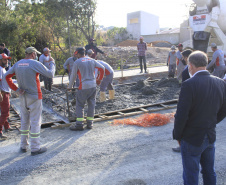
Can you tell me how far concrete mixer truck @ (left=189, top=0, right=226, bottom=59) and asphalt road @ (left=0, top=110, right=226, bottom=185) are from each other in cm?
747

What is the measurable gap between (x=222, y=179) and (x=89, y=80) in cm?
373

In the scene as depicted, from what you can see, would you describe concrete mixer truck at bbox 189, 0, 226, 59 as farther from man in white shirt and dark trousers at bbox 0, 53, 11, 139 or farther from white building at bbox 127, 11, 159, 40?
white building at bbox 127, 11, 159, 40

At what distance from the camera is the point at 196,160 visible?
276 cm

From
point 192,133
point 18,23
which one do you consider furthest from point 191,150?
point 18,23

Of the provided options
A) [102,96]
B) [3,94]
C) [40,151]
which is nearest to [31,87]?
[40,151]

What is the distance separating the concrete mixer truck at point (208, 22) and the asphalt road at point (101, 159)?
747 centimetres

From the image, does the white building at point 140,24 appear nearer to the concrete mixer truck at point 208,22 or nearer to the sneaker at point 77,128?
the concrete mixer truck at point 208,22

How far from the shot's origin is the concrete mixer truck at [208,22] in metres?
11.8

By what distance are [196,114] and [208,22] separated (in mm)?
10534

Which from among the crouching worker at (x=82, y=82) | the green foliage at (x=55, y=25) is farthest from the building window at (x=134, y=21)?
the crouching worker at (x=82, y=82)

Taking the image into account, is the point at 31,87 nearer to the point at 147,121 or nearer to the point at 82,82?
the point at 82,82

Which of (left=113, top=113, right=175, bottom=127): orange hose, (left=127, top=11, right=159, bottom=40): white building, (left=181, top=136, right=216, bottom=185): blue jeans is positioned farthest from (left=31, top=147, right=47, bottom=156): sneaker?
(left=127, top=11, right=159, bottom=40): white building

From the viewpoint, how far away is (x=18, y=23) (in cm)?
1589

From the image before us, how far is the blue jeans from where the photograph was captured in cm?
274
